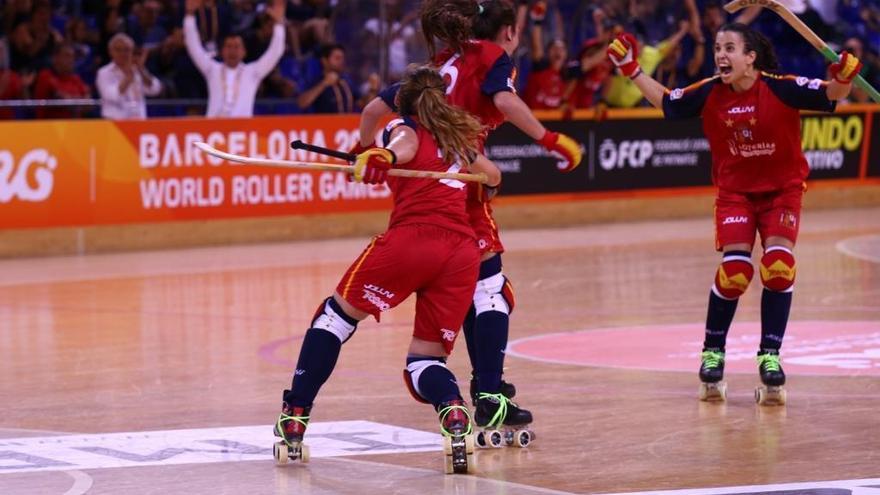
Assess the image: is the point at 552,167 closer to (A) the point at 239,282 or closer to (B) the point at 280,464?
(A) the point at 239,282

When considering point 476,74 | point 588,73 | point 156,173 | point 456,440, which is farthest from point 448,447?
point 588,73

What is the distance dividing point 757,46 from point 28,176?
979 cm

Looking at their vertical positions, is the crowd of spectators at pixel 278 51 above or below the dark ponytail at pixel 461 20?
above

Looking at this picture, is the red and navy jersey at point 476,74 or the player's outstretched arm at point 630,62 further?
the player's outstretched arm at point 630,62

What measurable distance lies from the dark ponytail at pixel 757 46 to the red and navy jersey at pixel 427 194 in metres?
2.37

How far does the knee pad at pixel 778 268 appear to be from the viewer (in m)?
9.46

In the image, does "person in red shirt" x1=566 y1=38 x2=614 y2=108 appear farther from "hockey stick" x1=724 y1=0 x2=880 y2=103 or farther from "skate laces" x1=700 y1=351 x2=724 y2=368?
"skate laces" x1=700 y1=351 x2=724 y2=368

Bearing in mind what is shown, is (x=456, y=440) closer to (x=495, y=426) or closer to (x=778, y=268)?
(x=495, y=426)

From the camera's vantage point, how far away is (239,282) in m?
15.6

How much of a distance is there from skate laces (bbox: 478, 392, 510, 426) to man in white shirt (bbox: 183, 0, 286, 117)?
11.2 m

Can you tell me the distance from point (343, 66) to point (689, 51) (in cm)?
540

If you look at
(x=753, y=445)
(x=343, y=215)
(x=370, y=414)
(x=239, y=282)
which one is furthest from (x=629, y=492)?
(x=343, y=215)

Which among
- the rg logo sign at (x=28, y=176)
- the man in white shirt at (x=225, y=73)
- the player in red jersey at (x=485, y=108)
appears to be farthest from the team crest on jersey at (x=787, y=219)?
the man in white shirt at (x=225, y=73)

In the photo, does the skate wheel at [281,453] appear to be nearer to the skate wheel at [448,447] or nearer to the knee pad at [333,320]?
the knee pad at [333,320]
